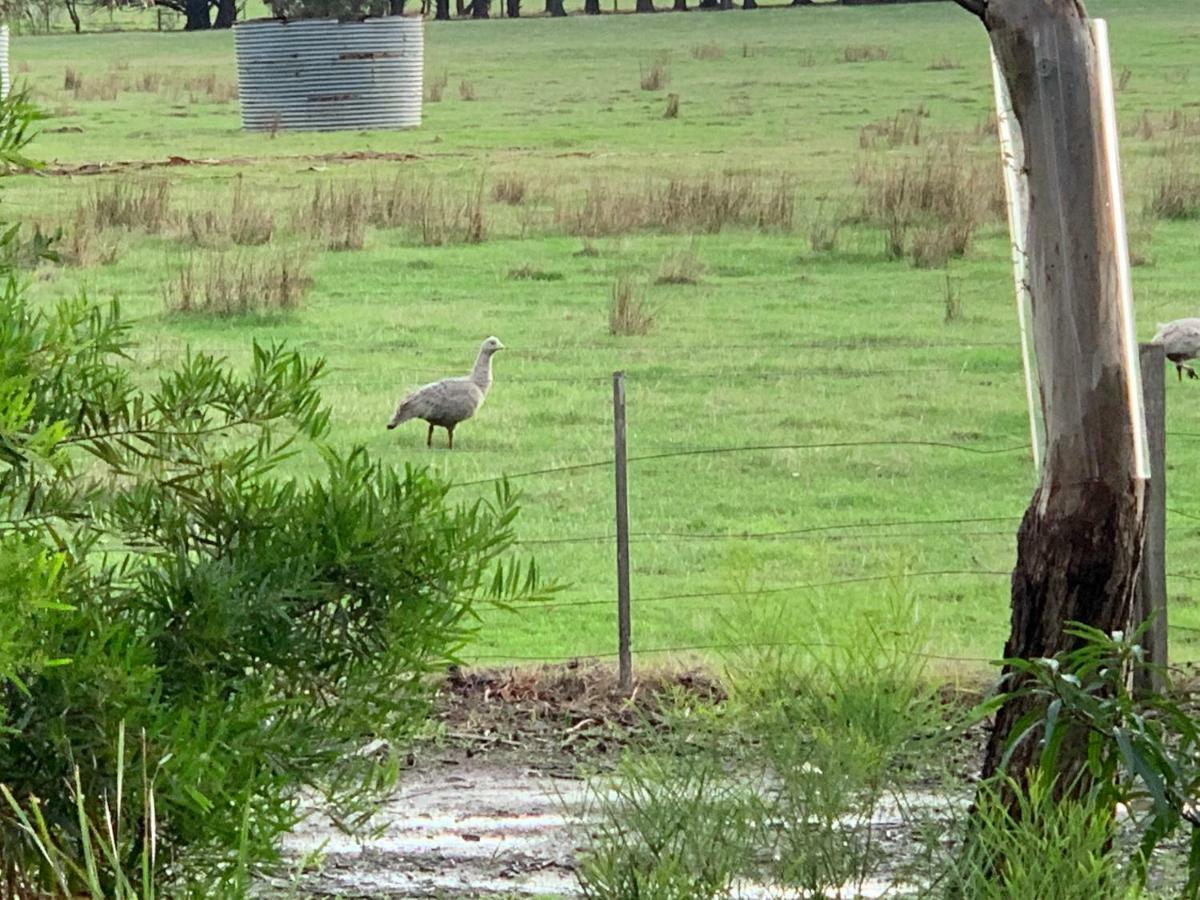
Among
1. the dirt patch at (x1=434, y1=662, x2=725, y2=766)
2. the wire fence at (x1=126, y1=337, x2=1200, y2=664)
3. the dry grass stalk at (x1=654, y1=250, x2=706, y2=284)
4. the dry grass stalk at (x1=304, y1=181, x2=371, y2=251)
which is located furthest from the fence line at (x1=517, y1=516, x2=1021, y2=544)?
the dry grass stalk at (x1=304, y1=181, x2=371, y2=251)

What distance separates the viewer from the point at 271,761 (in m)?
2.80

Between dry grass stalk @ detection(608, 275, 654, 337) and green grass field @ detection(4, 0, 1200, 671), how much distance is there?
0.42 feet

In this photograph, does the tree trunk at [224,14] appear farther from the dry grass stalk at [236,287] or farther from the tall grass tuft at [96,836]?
the tall grass tuft at [96,836]

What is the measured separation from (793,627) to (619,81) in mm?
28415

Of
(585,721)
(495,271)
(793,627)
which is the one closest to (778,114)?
(495,271)

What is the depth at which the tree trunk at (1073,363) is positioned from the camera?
12.8 ft

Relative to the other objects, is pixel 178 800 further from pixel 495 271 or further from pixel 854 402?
pixel 495 271

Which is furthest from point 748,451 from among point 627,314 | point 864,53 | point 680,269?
point 864,53

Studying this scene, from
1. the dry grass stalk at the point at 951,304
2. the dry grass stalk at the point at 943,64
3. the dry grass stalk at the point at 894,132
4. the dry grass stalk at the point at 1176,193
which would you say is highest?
the dry grass stalk at the point at 943,64

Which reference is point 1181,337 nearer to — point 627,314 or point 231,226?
point 627,314

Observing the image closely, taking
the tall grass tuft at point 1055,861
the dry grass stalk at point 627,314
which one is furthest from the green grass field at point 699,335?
the tall grass tuft at point 1055,861

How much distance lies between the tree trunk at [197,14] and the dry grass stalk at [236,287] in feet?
116

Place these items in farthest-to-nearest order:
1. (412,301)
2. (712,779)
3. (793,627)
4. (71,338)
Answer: (412,301) → (793,627) → (712,779) → (71,338)

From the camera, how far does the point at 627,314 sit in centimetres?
1315
